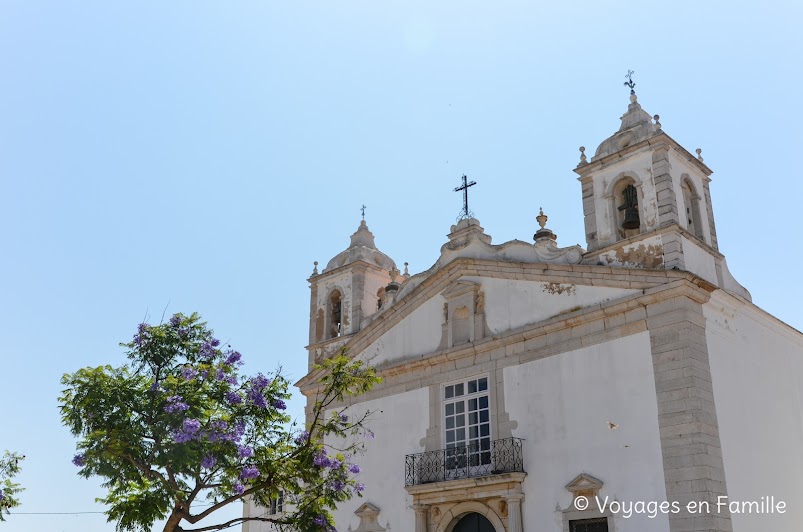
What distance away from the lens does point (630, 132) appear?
15.2 meters

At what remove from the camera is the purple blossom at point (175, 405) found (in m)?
10.1

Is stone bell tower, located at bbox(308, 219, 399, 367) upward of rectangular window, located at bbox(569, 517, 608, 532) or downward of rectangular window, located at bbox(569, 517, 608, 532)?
upward

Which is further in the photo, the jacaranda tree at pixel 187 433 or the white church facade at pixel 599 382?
the white church facade at pixel 599 382

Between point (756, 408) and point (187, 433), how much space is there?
9287mm

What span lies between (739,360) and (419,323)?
6.11m

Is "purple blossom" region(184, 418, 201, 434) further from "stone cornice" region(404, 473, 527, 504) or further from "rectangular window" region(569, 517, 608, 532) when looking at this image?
"rectangular window" region(569, 517, 608, 532)

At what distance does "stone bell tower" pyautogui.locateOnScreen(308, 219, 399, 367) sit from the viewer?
19278 mm

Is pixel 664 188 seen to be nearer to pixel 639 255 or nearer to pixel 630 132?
pixel 639 255

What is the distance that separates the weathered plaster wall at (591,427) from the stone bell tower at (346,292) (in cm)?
562

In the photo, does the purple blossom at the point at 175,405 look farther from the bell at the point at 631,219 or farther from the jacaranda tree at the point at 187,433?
the bell at the point at 631,219

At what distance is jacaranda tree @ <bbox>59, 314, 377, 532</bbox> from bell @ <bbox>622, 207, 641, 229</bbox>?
6.08 meters

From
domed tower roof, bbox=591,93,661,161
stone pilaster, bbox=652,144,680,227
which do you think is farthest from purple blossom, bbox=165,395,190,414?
domed tower roof, bbox=591,93,661,161

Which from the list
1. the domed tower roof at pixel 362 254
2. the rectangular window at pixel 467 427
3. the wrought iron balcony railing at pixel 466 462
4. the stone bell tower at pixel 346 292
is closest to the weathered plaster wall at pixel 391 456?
the wrought iron balcony railing at pixel 466 462

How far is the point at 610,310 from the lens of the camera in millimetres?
13812
